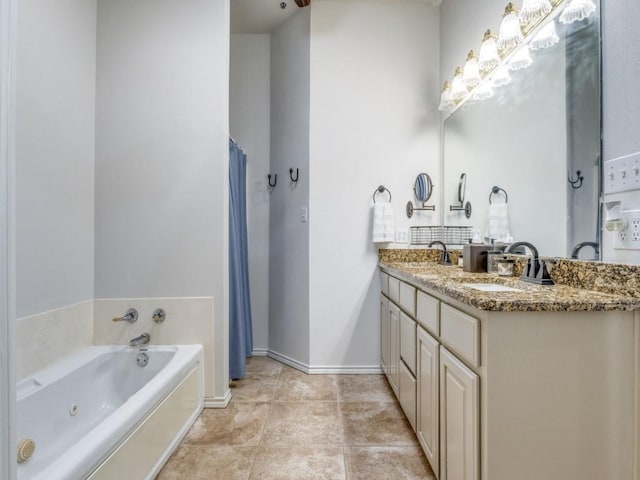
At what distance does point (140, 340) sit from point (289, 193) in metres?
1.48

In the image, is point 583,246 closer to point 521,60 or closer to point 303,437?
point 521,60

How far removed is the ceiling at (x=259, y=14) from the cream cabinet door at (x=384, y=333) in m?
2.31

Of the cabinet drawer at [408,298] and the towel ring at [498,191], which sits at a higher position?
the towel ring at [498,191]

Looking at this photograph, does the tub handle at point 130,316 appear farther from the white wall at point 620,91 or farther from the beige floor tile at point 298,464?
the white wall at point 620,91

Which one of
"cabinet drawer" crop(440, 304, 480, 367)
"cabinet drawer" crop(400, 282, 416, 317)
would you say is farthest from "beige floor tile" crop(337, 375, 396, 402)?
"cabinet drawer" crop(440, 304, 480, 367)

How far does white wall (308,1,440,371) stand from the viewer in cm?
252

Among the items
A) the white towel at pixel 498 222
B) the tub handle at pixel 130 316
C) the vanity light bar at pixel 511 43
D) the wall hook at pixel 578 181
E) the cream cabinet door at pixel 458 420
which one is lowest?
the cream cabinet door at pixel 458 420

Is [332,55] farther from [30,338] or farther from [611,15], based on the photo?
[30,338]

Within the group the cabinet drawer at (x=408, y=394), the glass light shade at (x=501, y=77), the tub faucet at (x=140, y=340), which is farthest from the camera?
the tub faucet at (x=140, y=340)

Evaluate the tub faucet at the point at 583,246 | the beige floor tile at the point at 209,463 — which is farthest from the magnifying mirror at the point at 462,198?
the beige floor tile at the point at 209,463

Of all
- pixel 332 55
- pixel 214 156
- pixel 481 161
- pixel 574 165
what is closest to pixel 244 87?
pixel 332 55

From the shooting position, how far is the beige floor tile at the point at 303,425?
1687mm

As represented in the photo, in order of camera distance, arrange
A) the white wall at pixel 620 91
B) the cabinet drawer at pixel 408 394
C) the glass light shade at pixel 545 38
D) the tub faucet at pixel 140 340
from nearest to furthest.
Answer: the white wall at pixel 620 91 → the glass light shade at pixel 545 38 → the cabinet drawer at pixel 408 394 → the tub faucet at pixel 140 340

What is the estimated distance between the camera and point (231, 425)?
6.01 feet
